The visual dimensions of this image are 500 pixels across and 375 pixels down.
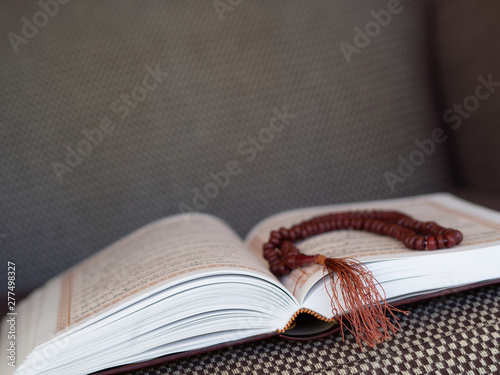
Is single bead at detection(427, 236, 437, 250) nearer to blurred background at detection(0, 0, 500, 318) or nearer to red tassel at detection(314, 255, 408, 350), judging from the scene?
red tassel at detection(314, 255, 408, 350)

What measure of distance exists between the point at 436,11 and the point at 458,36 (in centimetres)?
12

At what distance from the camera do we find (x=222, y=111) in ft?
3.58

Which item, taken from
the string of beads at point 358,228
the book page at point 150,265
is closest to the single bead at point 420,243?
the string of beads at point 358,228

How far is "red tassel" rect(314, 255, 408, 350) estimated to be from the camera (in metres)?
0.60

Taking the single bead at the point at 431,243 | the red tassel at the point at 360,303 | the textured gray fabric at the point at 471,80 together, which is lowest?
the red tassel at the point at 360,303

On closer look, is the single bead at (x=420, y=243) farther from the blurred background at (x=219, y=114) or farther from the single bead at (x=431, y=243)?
the blurred background at (x=219, y=114)

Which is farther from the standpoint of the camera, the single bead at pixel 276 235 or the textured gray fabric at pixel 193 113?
the textured gray fabric at pixel 193 113

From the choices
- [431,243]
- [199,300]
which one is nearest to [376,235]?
[431,243]

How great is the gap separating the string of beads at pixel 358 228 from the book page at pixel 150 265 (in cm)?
5

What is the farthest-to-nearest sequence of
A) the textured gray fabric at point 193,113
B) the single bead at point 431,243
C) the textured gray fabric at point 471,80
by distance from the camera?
the textured gray fabric at point 193,113, the textured gray fabric at point 471,80, the single bead at point 431,243

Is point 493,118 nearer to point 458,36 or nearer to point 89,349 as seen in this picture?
point 458,36

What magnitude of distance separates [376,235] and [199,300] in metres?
0.36

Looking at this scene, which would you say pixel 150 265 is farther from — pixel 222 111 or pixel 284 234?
pixel 222 111

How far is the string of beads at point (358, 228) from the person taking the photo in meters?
0.69
